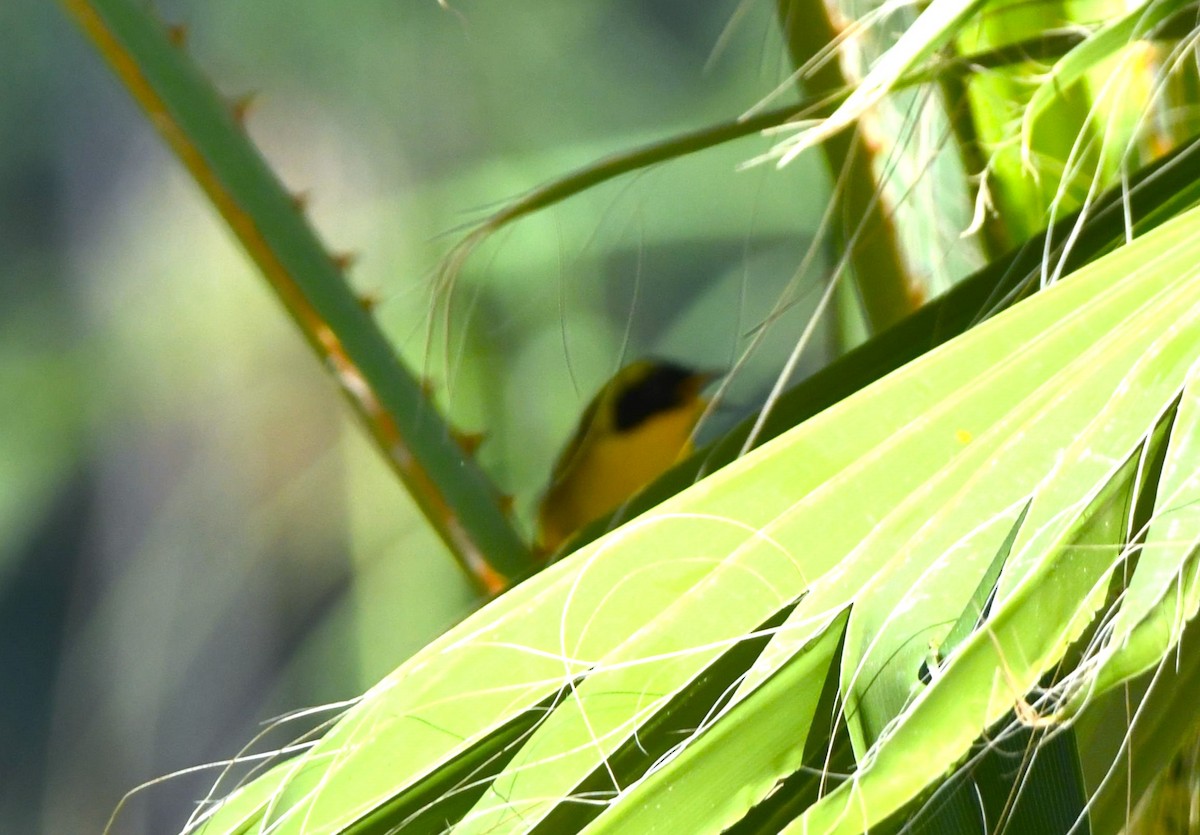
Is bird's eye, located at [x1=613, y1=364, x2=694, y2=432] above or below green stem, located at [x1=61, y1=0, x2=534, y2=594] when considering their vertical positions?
below

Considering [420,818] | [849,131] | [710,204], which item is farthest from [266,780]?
[710,204]

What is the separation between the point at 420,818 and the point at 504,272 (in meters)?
0.35

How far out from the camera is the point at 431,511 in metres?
0.34

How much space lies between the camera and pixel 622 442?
0.49 metres

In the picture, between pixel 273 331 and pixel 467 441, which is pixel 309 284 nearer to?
pixel 467 441

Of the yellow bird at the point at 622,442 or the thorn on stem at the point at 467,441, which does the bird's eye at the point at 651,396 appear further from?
the thorn on stem at the point at 467,441

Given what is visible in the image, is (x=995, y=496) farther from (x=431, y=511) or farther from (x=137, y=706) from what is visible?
(x=137, y=706)

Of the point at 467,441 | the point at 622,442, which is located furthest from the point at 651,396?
the point at 467,441

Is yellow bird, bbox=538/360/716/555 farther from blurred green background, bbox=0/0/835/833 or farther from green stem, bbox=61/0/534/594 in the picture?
green stem, bbox=61/0/534/594

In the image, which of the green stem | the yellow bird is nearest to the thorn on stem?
the green stem

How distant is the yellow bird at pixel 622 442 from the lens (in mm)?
480

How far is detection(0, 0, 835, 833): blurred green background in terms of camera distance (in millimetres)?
493

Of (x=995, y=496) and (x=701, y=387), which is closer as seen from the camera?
(x=995, y=496)

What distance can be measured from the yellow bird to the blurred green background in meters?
0.02
